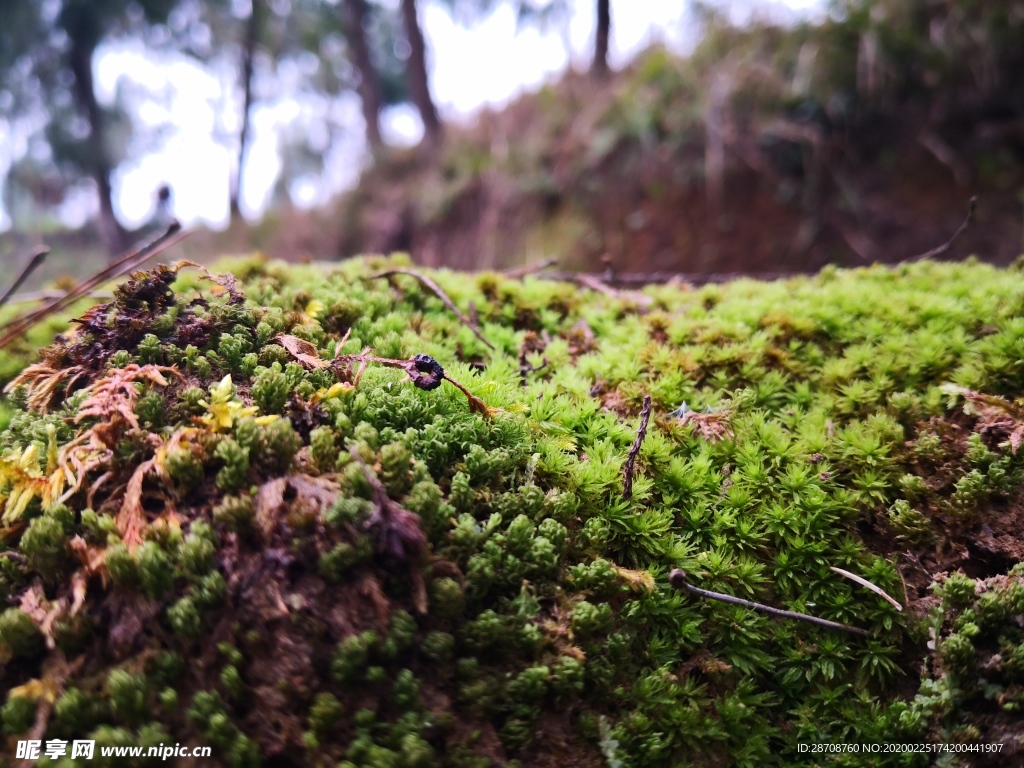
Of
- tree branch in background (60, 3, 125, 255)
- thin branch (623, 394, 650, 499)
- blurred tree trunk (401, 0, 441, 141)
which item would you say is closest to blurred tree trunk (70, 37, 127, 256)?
tree branch in background (60, 3, 125, 255)

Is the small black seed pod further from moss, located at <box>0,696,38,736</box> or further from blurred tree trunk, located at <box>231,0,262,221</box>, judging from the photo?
blurred tree trunk, located at <box>231,0,262,221</box>

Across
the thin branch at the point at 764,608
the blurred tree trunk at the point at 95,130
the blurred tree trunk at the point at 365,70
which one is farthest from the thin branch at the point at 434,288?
the blurred tree trunk at the point at 95,130

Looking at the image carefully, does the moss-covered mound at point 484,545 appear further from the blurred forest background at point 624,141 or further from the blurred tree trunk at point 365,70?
the blurred tree trunk at point 365,70

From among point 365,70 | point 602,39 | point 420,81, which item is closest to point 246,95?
point 365,70

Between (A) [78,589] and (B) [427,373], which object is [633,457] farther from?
(A) [78,589]

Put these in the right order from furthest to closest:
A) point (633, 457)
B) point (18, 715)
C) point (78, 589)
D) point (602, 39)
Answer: point (602, 39) < point (633, 457) < point (78, 589) < point (18, 715)
